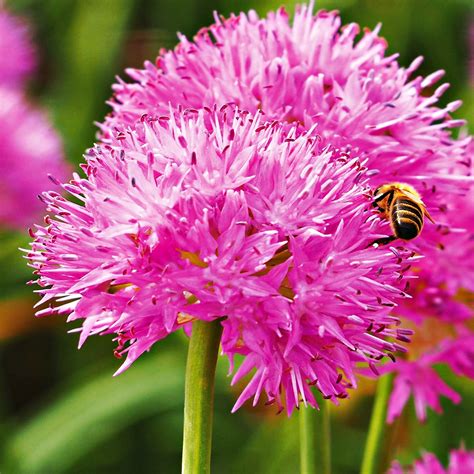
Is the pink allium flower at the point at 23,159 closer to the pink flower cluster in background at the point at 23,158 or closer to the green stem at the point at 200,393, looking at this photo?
the pink flower cluster in background at the point at 23,158

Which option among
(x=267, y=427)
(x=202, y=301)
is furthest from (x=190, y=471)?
(x=267, y=427)

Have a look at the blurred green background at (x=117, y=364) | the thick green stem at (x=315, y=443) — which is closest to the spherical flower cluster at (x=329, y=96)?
the thick green stem at (x=315, y=443)

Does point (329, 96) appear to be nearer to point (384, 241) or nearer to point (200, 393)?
point (384, 241)

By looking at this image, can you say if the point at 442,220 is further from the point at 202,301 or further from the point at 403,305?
the point at 202,301

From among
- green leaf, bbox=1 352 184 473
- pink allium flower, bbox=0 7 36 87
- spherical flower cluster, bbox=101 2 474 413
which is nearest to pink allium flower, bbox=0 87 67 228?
pink allium flower, bbox=0 7 36 87

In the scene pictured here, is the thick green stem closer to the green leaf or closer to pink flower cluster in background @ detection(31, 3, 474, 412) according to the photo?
pink flower cluster in background @ detection(31, 3, 474, 412)
